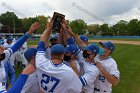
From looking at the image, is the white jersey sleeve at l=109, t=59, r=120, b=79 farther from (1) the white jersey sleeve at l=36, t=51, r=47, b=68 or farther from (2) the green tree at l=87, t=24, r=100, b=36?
(2) the green tree at l=87, t=24, r=100, b=36

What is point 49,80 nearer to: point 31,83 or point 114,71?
point 31,83

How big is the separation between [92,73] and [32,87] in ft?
3.48

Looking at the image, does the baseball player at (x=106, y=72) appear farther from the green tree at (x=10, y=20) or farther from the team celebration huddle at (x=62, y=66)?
the green tree at (x=10, y=20)

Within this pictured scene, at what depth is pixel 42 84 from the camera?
4.95 m

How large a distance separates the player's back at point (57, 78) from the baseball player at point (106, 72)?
1.19 meters

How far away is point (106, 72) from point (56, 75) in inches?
59.1

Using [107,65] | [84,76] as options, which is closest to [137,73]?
[107,65]

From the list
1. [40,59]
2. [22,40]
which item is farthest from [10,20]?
[40,59]

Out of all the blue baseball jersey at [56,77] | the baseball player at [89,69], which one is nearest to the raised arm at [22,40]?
the baseball player at [89,69]

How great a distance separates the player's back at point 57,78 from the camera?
4762 mm

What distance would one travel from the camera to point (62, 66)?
4.82 meters

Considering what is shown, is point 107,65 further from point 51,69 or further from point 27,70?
point 27,70

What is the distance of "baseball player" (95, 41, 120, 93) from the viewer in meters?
6.06

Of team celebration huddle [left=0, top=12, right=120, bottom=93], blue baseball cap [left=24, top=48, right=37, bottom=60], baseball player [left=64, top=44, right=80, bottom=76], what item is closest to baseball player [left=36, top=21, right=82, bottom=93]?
team celebration huddle [left=0, top=12, right=120, bottom=93]
